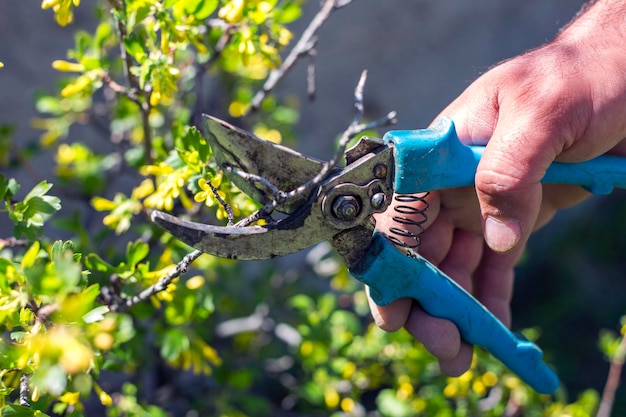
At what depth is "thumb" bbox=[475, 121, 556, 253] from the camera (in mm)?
1382

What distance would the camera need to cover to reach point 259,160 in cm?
131

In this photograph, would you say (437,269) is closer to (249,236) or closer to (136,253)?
(249,236)

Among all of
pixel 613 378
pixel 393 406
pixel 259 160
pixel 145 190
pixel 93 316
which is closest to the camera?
pixel 93 316

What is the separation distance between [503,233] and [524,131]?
0.76ft

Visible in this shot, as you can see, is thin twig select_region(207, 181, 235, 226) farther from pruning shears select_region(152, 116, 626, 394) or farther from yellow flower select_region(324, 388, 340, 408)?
yellow flower select_region(324, 388, 340, 408)

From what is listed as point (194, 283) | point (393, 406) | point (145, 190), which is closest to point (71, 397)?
point (194, 283)

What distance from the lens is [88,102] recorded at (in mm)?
2309

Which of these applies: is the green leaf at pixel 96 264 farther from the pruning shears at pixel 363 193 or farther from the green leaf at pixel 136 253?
the pruning shears at pixel 363 193

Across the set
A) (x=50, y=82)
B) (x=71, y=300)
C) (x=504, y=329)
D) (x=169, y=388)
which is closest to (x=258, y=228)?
(x=71, y=300)

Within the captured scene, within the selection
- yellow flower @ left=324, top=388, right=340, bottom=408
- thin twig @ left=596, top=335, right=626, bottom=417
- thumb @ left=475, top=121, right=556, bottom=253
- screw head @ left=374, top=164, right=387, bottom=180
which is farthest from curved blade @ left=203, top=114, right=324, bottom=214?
thin twig @ left=596, top=335, right=626, bottom=417

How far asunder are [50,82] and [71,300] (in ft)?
6.87

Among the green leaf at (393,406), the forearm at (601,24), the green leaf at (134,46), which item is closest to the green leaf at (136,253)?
the green leaf at (134,46)

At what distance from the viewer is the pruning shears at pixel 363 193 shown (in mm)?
1279

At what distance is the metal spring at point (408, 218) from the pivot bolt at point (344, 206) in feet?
0.56
